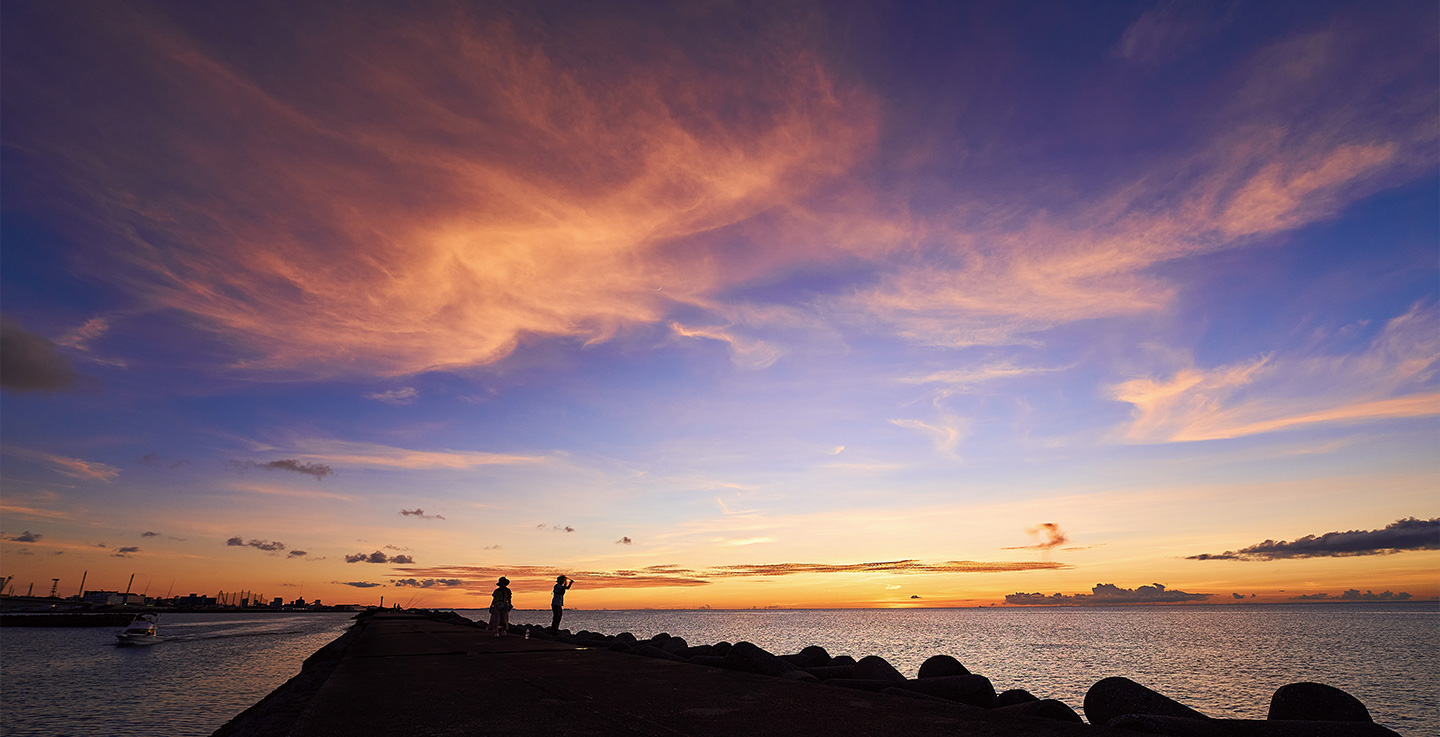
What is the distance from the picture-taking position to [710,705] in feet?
22.8

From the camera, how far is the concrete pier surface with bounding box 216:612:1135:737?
225 inches

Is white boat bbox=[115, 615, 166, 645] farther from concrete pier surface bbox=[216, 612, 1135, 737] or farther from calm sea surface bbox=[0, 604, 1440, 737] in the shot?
concrete pier surface bbox=[216, 612, 1135, 737]

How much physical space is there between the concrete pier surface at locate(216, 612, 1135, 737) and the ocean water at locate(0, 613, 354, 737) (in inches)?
640

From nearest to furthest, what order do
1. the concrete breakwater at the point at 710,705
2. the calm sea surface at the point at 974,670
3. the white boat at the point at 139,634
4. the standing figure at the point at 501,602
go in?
the concrete breakwater at the point at 710,705 < the standing figure at the point at 501,602 < the calm sea surface at the point at 974,670 < the white boat at the point at 139,634

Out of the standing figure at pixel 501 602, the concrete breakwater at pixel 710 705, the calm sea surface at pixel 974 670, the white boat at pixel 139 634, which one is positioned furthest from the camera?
the white boat at pixel 139 634

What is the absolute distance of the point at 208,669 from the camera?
3862 cm

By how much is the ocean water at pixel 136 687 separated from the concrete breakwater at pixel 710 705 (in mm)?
16117

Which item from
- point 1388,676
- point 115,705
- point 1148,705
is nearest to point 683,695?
point 1148,705

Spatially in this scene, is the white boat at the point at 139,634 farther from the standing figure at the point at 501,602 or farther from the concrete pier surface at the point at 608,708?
the concrete pier surface at the point at 608,708

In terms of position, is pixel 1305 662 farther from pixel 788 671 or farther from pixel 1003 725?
pixel 1003 725

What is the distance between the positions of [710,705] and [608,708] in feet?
3.48

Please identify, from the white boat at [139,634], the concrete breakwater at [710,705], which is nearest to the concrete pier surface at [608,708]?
the concrete breakwater at [710,705]

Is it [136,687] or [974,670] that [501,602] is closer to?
[136,687]

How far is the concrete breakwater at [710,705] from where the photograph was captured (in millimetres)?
5688
